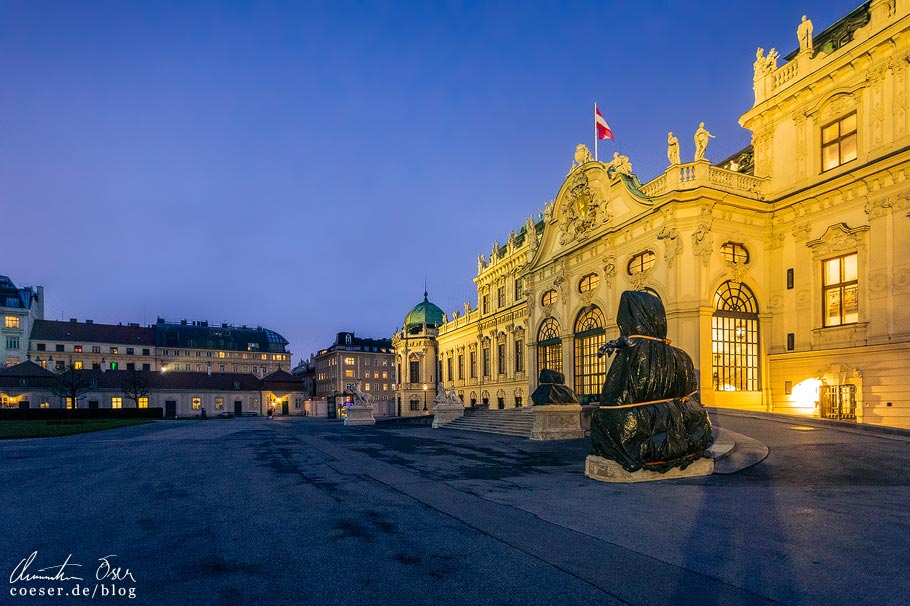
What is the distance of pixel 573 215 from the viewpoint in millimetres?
32844

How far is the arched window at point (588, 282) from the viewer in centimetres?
3066

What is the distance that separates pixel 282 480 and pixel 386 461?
3688 mm

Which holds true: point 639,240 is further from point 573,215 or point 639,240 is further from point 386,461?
point 386,461

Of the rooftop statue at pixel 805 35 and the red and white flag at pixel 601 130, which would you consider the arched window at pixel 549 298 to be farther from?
the rooftop statue at pixel 805 35

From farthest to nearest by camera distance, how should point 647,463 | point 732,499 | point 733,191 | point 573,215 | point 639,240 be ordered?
point 573,215 → point 639,240 → point 733,191 → point 647,463 → point 732,499

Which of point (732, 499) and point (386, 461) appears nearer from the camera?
point (732, 499)

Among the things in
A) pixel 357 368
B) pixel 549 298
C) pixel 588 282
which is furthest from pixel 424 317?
pixel 357 368

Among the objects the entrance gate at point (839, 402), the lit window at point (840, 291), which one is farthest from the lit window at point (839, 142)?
the entrance gate at point (839, 402)

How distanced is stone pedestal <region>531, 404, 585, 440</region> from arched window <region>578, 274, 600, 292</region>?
12.1 m

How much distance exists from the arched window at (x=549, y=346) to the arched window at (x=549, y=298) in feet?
4.10

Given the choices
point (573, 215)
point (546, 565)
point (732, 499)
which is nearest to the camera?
point (546, 565)

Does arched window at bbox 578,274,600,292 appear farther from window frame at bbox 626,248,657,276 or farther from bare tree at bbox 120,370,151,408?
bare tree at bbox 120,370,151,408

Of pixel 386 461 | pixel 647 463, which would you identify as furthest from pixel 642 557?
pixel 386 461

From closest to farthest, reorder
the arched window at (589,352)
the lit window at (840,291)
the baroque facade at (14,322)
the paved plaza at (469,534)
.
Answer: the paved plaza at (469,534)
the lit window at (840,291)
the arched window at (589,352)
the baroque facade at (14,322)
